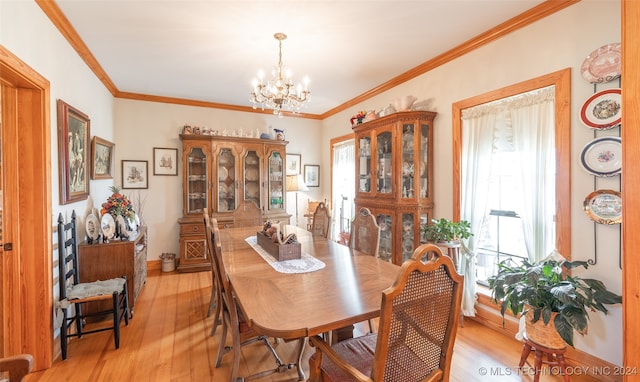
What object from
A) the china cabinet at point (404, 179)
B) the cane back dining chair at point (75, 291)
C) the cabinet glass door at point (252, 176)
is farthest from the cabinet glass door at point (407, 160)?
the cane back dining chair at point (75, 291)

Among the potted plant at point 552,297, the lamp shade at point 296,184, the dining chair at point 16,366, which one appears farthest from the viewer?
the lamp shade at point 296,184

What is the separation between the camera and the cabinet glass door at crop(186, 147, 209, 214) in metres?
4.43

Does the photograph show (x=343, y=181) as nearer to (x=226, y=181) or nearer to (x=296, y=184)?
(x=296, y=184)

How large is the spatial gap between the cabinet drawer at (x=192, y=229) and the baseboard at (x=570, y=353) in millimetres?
3707

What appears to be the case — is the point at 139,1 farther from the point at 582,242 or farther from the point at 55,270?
the point at 582,242

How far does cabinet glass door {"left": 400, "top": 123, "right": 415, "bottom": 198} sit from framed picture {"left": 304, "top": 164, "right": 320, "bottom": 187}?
2.53 m

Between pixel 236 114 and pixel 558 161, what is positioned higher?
pixel 236 114

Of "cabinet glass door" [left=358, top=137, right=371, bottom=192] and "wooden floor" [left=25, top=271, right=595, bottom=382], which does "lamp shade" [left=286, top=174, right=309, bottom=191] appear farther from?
"wooden floor" [left=25, top=271, right=595, bottom=382]

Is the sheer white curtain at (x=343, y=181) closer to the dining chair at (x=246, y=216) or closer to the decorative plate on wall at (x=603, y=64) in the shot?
the dining chair at (x=246, y=216)

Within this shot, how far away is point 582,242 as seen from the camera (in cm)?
200

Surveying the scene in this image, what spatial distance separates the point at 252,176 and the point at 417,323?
4.06m

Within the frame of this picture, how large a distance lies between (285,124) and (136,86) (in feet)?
7.62

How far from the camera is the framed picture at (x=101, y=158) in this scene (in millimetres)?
3146

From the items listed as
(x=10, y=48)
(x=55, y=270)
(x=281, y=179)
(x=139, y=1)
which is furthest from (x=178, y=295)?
(x=139, y=1)
